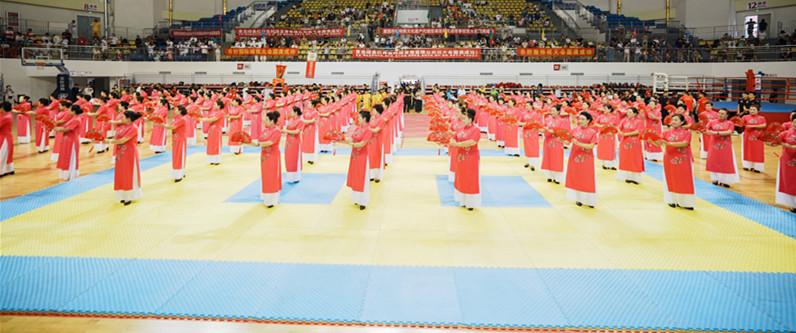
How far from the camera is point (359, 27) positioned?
35.4m

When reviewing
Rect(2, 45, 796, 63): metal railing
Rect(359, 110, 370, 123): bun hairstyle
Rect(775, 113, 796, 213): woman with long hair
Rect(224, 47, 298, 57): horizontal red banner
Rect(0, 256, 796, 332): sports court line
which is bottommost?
Rect(0, 256, 796, 332): sports court line

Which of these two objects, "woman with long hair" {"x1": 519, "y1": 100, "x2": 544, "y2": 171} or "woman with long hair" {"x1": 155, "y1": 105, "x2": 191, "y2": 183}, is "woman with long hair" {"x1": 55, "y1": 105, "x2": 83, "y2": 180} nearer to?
A: "woman with long hair" {"x1": 155, "y1": 105, "x2": 191, "y2": 183}

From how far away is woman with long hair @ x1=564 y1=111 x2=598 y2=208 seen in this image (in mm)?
8234

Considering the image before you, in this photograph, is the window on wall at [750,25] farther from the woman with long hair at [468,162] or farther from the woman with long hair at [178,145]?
the woman with long hair at [178,145]

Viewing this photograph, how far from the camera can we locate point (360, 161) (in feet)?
27.2

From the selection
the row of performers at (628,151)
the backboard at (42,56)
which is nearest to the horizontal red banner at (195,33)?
the backboard at (42,56)

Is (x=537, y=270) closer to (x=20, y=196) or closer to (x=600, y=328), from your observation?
(x=600, y=328)

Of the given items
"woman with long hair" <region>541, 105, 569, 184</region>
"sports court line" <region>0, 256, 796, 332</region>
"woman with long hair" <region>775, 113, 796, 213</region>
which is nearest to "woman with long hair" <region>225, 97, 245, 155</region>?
"sports court line" <region>0, 256, 796, 332</region>

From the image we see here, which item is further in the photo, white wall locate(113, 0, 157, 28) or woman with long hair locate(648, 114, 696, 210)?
white wall locate(113, 0, 157, 28)

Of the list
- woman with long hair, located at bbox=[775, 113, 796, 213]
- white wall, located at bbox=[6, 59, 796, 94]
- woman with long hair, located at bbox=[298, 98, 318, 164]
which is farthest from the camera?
white wall, located at bbox=[6, 59, 796, 94]

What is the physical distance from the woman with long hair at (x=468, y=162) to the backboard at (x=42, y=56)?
25.6 metres

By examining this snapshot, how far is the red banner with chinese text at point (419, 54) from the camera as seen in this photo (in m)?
31.7

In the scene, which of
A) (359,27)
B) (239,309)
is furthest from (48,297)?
(359,27)

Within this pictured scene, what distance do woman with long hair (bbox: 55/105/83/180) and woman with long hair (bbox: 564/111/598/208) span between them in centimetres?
1004
